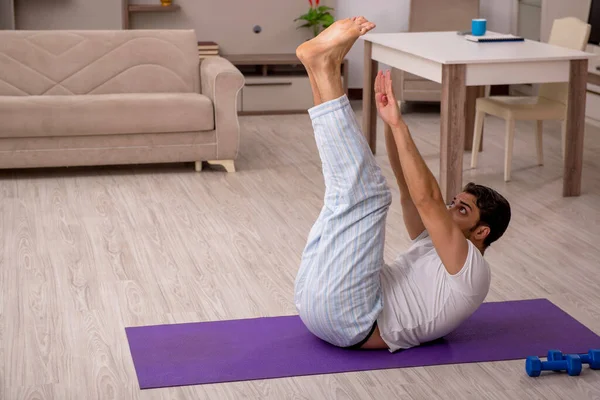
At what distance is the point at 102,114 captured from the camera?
16.9 ft

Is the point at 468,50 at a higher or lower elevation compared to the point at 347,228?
higher

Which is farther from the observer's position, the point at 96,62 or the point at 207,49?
the point at 207,49

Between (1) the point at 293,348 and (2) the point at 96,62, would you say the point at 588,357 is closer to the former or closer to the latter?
(1) the point at 293,348

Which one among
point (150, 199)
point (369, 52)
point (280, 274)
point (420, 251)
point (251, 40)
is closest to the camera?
point (420, 251)

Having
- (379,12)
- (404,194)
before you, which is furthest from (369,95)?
(404,194)

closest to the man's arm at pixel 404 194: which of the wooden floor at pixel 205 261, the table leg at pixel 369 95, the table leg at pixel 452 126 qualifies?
the wooden floor at pixel 205 261

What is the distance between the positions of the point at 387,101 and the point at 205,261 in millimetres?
1383

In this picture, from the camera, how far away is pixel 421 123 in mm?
6871

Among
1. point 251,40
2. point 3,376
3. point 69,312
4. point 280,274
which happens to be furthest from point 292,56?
point 3,376

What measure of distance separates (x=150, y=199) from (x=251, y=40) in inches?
111

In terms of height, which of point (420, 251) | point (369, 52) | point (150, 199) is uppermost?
point (369, 52)

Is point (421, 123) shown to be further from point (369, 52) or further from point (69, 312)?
point (69, 312)

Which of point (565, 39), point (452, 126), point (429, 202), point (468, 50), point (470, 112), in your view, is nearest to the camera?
point (429, 202)

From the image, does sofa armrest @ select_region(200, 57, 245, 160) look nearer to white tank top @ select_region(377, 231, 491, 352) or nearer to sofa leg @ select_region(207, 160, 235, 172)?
sofa leg @ select_region(207, 160, 235, 172)
